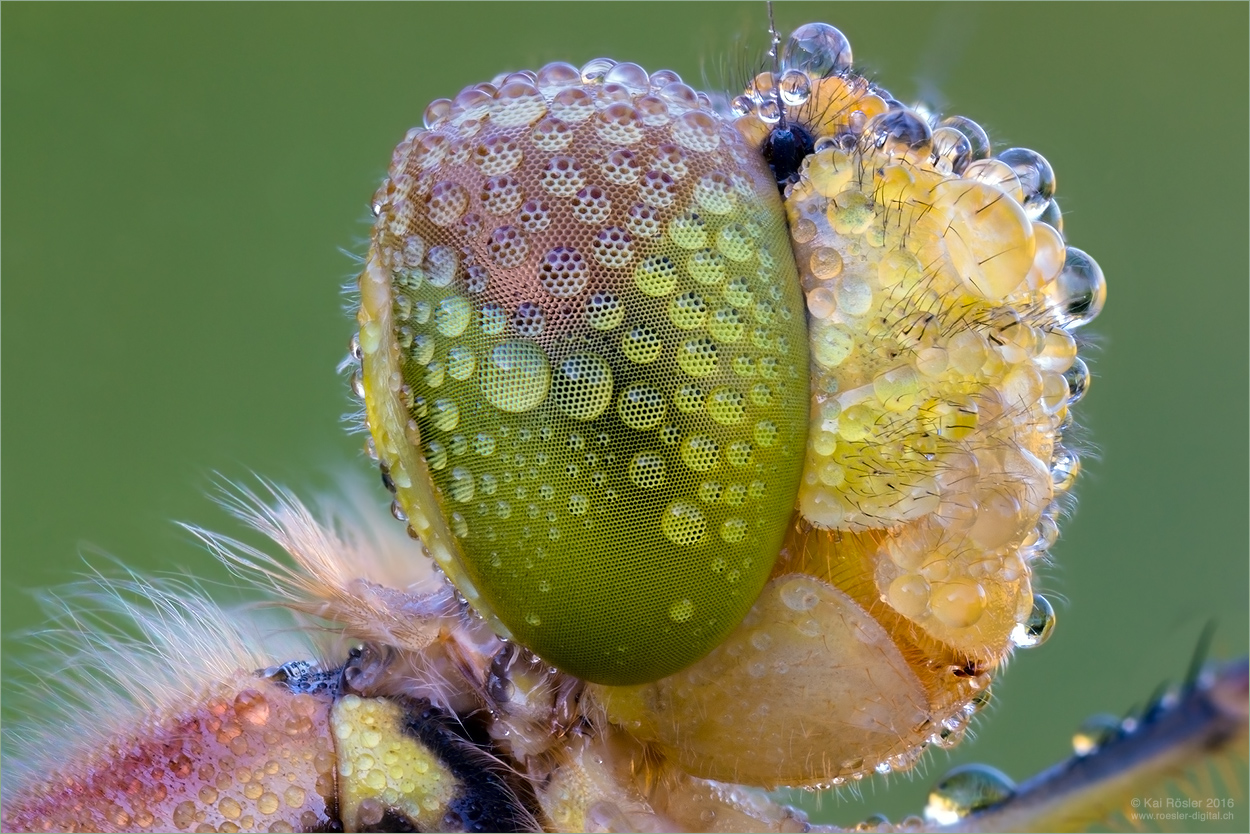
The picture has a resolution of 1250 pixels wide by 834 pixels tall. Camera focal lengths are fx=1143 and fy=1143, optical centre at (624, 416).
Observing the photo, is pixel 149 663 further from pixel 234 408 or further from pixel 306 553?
pixel 234 408

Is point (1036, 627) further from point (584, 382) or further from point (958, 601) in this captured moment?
point (584, 382)

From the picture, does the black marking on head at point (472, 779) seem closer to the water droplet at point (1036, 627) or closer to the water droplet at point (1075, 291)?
the water droplet at point (1036, 627)

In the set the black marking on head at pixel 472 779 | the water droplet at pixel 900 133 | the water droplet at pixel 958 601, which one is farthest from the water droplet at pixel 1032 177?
the black marking on head at pixel 472 779

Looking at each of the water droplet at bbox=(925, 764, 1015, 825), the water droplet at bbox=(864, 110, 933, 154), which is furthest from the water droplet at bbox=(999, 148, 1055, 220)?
the water droplet at bbox=(925, 764, 1015, 825)

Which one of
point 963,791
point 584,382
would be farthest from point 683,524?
point 963,791

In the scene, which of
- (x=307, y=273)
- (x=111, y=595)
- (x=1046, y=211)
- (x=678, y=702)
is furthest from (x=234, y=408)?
(x=1046, y=211)

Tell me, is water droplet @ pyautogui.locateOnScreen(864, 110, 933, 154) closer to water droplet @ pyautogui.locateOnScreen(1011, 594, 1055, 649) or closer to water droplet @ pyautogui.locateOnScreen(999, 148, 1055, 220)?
water droplet @ pyautogui.locateOnScreen(999, 148, 1055, 220)
